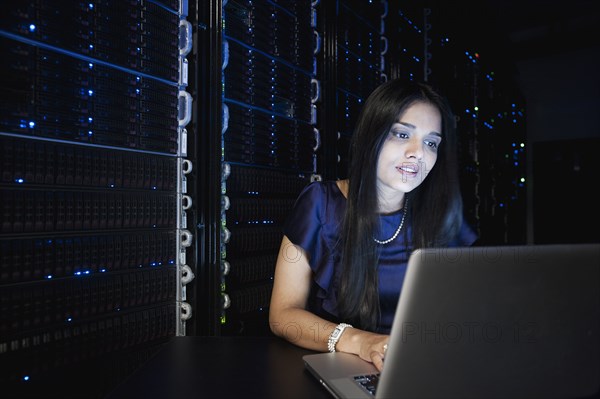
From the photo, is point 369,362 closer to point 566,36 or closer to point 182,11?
point 182,11

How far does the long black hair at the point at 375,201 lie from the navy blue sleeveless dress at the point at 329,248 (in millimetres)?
56

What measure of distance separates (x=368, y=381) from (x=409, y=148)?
75 cm

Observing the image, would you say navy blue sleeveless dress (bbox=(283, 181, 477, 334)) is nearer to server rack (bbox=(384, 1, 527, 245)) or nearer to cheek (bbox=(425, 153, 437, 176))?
cheek (bbox=(425, 153, 437, 176))

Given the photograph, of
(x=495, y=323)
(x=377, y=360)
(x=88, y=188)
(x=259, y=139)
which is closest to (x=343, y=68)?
(x=259, y=139)

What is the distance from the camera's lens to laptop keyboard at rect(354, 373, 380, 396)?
0.74 m

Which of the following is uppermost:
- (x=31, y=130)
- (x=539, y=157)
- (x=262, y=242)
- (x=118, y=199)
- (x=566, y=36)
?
(x=566, y=36)

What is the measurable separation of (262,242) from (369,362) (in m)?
1.27

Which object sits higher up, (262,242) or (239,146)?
(239,146)

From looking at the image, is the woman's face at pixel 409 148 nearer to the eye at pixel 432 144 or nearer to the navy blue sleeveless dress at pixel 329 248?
the eye at pixel 432 144

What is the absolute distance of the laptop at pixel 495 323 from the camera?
56 centimetres

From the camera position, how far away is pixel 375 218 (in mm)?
1349

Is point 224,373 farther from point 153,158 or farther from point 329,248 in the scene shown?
point 153,158

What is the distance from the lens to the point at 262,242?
6.97 feet

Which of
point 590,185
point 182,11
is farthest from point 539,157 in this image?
point 182,11
